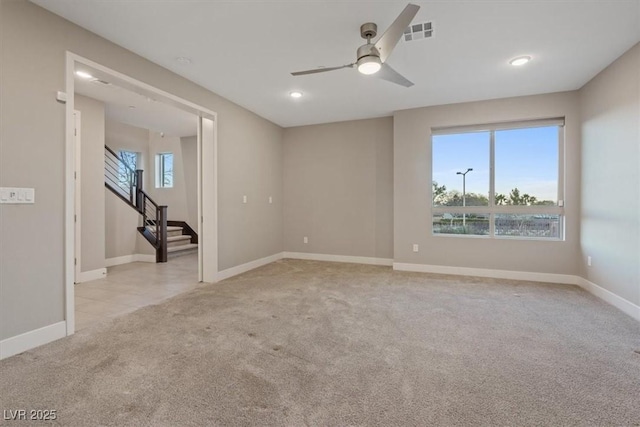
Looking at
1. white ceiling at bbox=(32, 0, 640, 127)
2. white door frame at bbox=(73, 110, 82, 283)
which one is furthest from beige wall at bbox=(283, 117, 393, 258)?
white door frame at bbox=(73, 110, 82, 283)

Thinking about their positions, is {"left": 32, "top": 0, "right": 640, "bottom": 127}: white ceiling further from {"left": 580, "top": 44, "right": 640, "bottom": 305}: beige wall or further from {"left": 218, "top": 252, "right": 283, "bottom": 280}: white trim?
{"left": 218, "top": 252, "right": 283, "bottom": 280}: white trim

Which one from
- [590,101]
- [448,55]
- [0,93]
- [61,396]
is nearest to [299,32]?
[448,55]

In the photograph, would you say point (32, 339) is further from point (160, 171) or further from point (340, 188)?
point (160, 171)

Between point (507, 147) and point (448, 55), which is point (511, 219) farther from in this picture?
point (448, 55)

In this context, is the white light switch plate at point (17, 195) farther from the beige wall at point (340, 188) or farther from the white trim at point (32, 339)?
the beige wall at point (340, 188)

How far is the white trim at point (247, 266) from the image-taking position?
450 centimetres

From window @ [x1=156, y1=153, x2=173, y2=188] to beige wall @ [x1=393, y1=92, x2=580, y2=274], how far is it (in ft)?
19.9

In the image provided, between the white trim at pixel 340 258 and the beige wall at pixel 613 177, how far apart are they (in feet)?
9.49

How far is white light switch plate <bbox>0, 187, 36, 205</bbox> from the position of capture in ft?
7.14

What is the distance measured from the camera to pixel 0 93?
2.14 metres

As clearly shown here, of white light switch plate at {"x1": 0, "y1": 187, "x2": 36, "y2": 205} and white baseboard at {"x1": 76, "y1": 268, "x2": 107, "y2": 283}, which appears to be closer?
white light switch plate at {"x1": 0, "y1": 187, "x2": 36, "y2": 205}

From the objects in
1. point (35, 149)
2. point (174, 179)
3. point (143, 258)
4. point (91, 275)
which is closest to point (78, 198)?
point (91, 275)

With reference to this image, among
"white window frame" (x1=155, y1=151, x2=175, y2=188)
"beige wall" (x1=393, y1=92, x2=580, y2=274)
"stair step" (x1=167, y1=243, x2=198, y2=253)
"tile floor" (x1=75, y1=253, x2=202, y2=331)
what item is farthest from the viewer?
"white window frame" (x1=155, y1=151, x2=175, y2=188)

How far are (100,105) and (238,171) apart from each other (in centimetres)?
247
